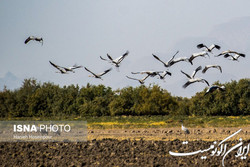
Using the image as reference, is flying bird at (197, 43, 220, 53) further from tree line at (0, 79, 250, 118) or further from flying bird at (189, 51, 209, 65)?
tree line at (0, 79, 250, 118)

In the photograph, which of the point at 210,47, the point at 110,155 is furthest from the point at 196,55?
the point at 110,155

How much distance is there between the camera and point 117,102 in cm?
5794

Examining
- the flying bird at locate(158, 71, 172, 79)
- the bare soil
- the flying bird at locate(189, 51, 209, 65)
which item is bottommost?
the bare soil

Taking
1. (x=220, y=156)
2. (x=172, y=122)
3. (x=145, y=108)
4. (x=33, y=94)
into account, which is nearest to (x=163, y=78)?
(x=220, y=156)

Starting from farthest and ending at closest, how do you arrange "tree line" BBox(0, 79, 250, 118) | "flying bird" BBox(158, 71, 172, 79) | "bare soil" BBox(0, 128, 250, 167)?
"tree line" BBox(0, 79, 250, 118) → "flying bird" BBox(158, 71, 172, 79) → "bare soil" BBox(0, 128, 250, 167)

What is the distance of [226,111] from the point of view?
184ft

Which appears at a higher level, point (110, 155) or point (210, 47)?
point (210, 47)

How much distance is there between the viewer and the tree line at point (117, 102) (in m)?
56.4

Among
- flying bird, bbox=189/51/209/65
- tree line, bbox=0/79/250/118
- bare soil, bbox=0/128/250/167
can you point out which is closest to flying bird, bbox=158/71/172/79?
flying bird, bbox=189/51/209/65

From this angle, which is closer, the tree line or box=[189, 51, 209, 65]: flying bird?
box=[189, 51, 209, 65]: flying bird

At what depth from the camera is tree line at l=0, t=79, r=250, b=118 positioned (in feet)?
185

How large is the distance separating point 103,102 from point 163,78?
3973 centimetres

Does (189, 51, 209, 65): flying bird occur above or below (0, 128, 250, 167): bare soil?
above

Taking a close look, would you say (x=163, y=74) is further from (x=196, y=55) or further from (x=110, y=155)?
(x=110, y=155)
